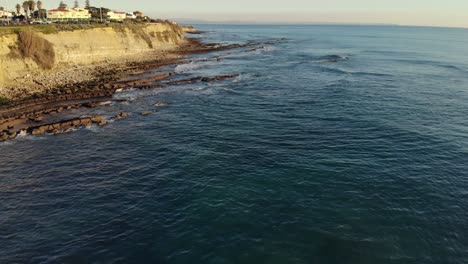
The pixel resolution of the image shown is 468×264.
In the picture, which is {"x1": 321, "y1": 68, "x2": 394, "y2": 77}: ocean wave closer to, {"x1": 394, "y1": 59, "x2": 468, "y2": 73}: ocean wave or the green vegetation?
{"x1": 394, "y1": 59, "x2": 468, "y2": 73}: ocean wave

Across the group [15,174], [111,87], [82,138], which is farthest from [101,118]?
[111,87]

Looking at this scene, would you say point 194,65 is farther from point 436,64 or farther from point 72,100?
point 436,64

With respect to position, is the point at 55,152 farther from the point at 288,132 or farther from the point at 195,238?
the point at 288,132

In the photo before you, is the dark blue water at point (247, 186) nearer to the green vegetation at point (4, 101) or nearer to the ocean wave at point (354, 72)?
the green vegetation at point (4, 101)

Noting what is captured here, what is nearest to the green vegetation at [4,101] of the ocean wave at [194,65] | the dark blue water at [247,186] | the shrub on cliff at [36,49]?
the dark blue water at [247,186]

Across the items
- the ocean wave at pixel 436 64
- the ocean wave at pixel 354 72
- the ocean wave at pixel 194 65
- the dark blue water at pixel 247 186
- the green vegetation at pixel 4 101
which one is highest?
the ocean wave at pixel 436 64

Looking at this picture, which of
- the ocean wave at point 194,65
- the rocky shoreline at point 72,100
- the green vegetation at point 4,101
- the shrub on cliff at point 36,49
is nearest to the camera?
the rocky shoreline at point 72,100

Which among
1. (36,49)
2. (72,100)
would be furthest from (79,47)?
(72,100)
